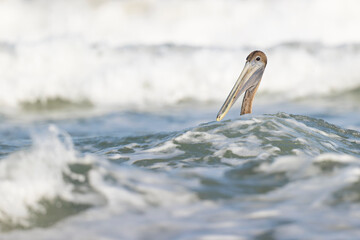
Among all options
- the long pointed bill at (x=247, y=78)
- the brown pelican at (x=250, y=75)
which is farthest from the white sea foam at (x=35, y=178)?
the brown pelican at (x=250, y=75)

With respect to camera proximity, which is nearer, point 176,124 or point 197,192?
point 197,192

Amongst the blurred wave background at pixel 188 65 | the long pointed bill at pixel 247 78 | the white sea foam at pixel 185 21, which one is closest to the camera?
the long pointed bill at pixel 247 78

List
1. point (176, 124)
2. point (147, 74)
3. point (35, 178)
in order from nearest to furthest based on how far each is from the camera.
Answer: point (35, 178) < point (176, 124) < point (147, 74)

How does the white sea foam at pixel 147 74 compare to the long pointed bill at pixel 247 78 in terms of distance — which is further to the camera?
the white sea foam at pixel 147 74

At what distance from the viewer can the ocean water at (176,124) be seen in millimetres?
2768

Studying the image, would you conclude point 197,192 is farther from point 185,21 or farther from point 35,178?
point 185,21

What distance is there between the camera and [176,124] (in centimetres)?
730

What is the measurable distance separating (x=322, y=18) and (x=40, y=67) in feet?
22.5

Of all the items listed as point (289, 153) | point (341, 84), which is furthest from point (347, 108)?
point (289, 153)

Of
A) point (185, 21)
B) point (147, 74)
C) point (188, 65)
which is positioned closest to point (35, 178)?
point (147, 74)

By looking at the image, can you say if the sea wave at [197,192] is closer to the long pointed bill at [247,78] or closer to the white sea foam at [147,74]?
the long pointed bill at [247,78]

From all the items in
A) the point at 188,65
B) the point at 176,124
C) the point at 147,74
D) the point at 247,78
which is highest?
the point at 188,65

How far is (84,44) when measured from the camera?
36.7ft

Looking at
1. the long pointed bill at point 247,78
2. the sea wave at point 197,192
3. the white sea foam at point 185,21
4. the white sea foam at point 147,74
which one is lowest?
the sea wave at point 197,192
